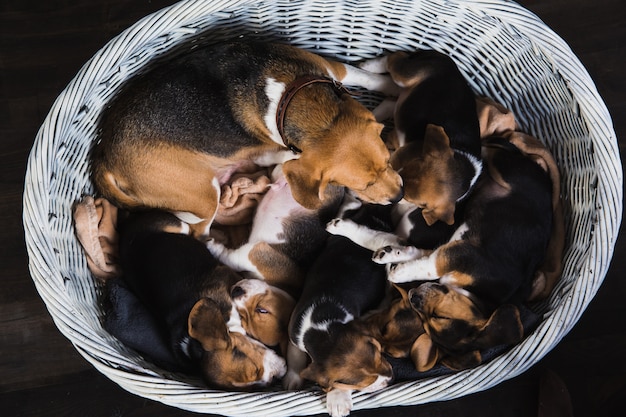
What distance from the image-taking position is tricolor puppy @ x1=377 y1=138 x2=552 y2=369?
9.07 ft

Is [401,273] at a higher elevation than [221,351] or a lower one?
higher

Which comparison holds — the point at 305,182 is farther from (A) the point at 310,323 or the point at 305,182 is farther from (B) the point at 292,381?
(B) the point at 292,381

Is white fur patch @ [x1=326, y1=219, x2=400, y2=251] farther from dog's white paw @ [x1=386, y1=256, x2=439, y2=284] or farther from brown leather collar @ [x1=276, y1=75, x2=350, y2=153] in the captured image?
brown leather collar @ [x1=276, y1=75, x2=350, y2=153]

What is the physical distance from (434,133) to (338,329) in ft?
3.11

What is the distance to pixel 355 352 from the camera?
8.89 ft

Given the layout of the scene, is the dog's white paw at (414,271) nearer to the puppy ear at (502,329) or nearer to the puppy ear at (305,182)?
the puppy ear at (502,329)

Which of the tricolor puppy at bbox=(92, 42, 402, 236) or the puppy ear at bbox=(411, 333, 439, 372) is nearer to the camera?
the tricolor puppy at bbox=(92, 42, 402, 236)

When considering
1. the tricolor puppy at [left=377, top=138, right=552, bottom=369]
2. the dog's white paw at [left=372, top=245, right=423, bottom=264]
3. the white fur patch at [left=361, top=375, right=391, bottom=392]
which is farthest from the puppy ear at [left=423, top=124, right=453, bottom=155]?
the white fur patch at [left=361, top=375, right=391, bottom=392]

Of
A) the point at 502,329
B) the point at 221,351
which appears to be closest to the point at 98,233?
the point at 221,351

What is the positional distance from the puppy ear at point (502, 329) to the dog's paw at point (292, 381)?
2.69ft

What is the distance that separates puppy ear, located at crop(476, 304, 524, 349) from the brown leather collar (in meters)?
1.08

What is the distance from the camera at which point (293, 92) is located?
2.72 metres

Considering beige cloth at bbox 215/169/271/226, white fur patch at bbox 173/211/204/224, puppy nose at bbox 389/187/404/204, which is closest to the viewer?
puppy nose at bbox 389/187/404/204

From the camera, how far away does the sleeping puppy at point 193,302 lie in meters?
2.81
